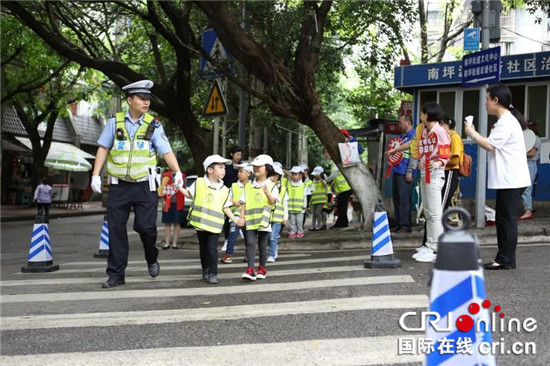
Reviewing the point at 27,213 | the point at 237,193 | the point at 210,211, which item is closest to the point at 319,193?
the point at 237,193

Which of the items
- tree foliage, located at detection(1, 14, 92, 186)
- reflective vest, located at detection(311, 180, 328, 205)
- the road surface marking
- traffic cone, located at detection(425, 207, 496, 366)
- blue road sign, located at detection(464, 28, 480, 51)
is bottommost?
the road surface marking

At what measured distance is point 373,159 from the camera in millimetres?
19328

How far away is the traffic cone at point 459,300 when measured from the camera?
7.89 feet

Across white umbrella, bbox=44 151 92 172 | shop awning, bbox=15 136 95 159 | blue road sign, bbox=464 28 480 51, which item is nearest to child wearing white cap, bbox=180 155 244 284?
blue road sign, bbox=464 28 480 51

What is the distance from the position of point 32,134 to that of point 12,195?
241 inches

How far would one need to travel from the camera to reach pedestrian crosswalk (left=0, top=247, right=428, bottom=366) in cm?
400

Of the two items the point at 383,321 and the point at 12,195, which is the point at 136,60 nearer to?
the point at 12,195

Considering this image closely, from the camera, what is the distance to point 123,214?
6621mm

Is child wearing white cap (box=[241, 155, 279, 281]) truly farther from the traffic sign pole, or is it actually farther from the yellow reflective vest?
the yellow reflective vest

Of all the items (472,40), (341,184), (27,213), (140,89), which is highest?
(472,40)

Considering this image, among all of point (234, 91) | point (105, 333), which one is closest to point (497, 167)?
point (105, 333)

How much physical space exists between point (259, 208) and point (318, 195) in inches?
301

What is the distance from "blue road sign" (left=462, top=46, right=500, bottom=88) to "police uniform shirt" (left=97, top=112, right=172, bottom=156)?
5.50m

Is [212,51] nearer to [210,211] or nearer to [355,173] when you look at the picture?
[355,173]
